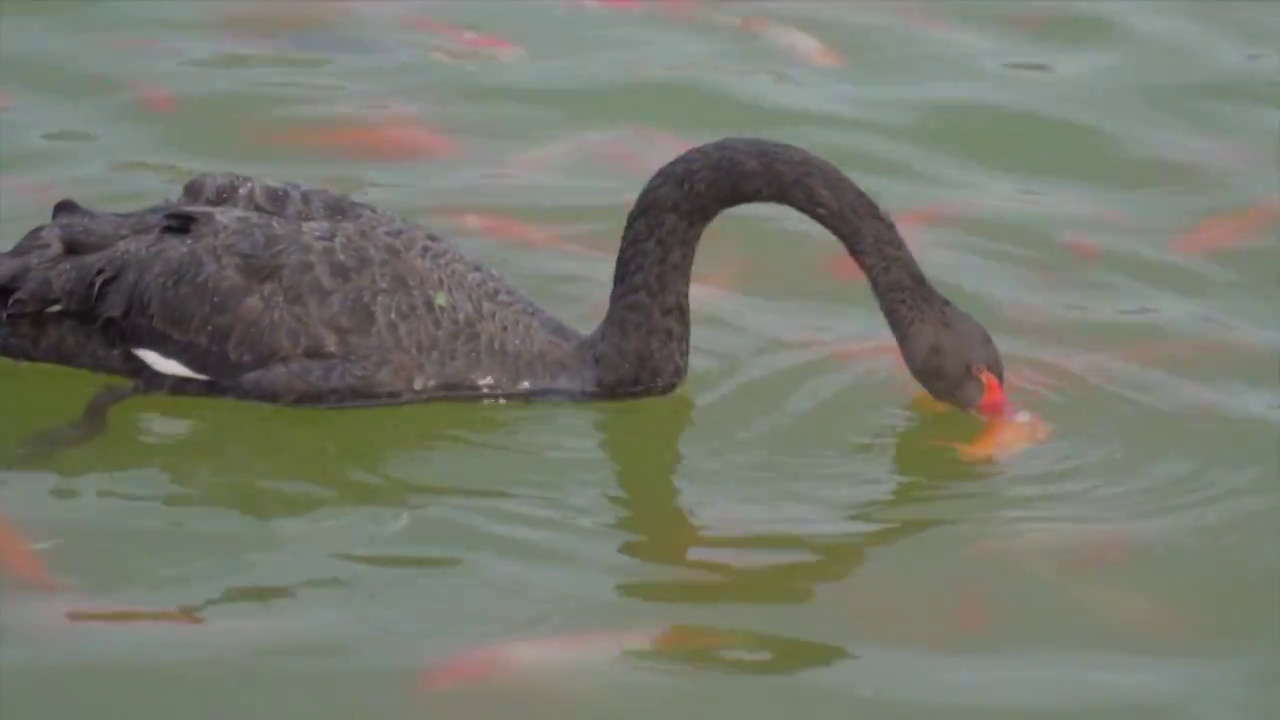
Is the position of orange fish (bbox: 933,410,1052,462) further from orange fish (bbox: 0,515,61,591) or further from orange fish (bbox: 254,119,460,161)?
orange fish (bbox: 254,119,460,161)

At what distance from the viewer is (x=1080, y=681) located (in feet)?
16.5

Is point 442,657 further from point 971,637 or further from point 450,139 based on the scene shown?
point 450,139

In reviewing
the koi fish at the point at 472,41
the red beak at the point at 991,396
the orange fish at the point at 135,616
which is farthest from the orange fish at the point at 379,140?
the orange fish at the point at 135,616

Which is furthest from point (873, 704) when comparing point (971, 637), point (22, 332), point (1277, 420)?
point (22, 332)

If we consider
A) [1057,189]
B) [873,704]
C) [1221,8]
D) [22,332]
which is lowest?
[873,704]

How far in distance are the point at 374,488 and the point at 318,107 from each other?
118 inches

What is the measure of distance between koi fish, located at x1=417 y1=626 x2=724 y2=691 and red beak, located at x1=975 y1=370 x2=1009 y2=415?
130 cm

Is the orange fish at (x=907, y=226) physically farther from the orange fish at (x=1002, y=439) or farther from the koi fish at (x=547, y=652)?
the koi fish at (x=547, y=652)

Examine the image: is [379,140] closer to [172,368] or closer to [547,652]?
[172,368]

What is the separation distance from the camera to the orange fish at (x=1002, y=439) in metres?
6.10

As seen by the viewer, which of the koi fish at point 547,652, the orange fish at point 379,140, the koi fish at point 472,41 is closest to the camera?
the koi fish at point 547,652

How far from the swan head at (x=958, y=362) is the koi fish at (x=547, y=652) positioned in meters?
1.25

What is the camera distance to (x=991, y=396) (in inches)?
238

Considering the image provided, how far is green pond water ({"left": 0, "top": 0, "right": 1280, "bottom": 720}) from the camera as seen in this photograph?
5000 mm
